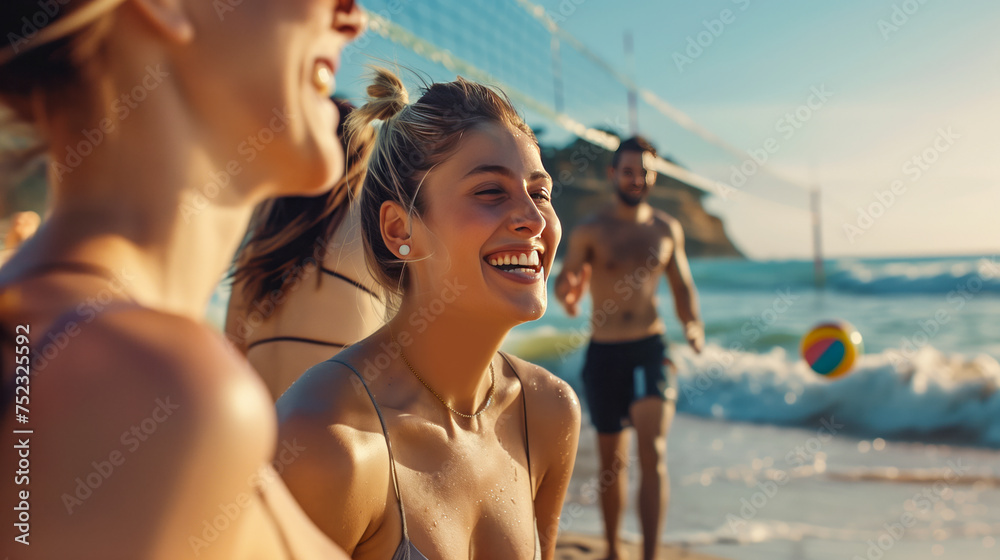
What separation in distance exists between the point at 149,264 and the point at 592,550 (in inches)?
191

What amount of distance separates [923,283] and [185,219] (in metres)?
28.0

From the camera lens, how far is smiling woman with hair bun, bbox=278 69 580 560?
1530mm

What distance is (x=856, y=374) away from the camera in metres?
13.1

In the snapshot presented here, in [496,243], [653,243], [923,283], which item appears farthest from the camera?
[923,283]

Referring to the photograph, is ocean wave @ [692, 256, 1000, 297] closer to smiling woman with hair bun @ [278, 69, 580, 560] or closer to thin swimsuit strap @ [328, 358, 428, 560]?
smiling woman with hair bun @ [278, 69, 580, 560]

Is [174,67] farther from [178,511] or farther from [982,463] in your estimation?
[982,463]

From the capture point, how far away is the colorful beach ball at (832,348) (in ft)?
16.6

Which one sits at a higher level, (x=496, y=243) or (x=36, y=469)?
(x=36, y=469)

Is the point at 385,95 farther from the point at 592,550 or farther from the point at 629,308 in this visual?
the point at 592,550

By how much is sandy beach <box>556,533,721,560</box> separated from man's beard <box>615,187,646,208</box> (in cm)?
223

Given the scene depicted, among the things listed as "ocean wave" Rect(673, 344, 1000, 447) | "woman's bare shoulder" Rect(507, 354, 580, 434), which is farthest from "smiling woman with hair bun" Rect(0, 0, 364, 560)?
"ocean wave" Rect(673, 344, 1000, 447)

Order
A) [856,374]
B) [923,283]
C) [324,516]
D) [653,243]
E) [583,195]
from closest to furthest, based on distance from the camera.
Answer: [324,516] → [653,243] → [856,374] → [923,283] → [583,195]

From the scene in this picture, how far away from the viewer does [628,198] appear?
18.0 ft

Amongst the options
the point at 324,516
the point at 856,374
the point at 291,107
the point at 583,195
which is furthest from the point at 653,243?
the point at 583,195
